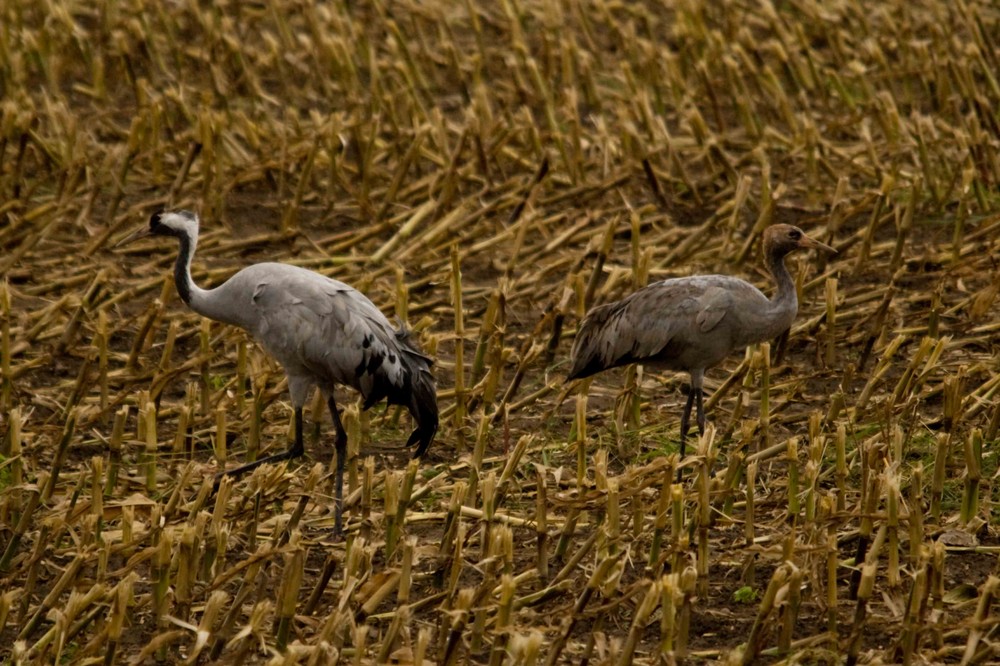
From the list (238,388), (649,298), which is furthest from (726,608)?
(238,388)

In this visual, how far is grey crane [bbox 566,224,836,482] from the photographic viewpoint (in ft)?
22.2

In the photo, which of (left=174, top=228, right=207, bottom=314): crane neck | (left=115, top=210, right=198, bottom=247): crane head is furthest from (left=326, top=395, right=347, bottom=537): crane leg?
(left=115, top=210, right=198, bottom=247): crane head

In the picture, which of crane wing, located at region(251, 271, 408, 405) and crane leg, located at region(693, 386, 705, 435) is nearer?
crane wing, located at region(251, 271, 408, 405)

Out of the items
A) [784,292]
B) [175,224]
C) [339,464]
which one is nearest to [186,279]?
[175,224]

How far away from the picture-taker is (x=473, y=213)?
905 cm

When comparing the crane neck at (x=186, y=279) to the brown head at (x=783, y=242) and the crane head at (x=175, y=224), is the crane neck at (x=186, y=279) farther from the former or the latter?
the brown head at (x=783, y=242)

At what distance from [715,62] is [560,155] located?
A: 71.3 inches

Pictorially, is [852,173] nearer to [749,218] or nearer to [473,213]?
[749,218]

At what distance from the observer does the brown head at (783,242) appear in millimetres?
6938

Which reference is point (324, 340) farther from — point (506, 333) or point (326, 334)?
point (506, 333)

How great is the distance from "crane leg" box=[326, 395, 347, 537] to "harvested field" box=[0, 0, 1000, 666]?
8 centimetres

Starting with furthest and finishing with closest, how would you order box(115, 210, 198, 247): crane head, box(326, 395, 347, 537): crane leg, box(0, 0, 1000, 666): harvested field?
box(115, 210, 198, 247): crane head, box(326, 395, 347, 537): crane leg, box(0, 0, 1000, 666): harvested field

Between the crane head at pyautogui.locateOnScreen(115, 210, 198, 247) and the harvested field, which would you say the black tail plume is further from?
the crane head at pyautogui.locateOnScreen(115, 210, 198, 247)

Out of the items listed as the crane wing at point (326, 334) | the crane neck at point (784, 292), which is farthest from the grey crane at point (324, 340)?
the crane neck at point (784, 292)
